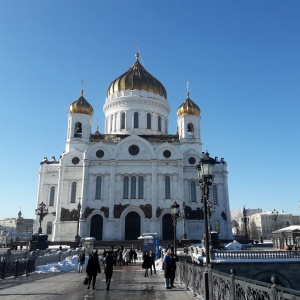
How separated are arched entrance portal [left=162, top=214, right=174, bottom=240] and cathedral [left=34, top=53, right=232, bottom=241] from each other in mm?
124

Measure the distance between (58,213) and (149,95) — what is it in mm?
22188

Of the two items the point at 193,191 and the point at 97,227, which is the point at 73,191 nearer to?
the point at 97,227

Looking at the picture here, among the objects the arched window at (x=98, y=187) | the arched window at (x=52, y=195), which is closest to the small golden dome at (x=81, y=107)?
the arched window at (x=98, y=187)

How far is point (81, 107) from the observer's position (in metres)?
47.0

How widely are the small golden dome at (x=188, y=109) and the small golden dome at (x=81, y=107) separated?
13.2 metres

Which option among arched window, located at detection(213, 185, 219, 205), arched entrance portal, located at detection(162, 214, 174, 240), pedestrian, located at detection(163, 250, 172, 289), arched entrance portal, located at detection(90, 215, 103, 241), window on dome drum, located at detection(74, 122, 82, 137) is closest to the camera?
pedestrian, located at detection(163, 250, 172, 289)

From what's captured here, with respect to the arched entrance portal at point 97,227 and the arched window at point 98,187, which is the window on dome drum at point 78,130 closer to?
the arched window at point 98,187

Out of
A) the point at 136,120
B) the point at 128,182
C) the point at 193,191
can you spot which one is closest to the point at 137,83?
the point at 136,120

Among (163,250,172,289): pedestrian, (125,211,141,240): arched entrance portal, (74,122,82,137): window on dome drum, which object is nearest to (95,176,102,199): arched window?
(125,211,141,240): arched entrance portal

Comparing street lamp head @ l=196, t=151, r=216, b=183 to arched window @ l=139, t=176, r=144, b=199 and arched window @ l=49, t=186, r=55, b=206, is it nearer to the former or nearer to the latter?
arched window @ l=139, t=176, r=144, b=199

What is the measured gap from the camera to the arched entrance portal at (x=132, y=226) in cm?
4169

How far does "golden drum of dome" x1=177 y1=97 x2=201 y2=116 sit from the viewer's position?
4828cm

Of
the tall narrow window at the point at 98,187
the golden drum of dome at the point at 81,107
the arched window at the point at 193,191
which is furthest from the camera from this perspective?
the golden drum of dome at the point at 81,107

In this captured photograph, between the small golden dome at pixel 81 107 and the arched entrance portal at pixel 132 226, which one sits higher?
the small golden dome at pixel 81 107
